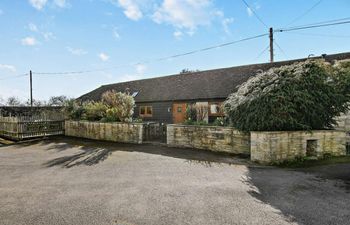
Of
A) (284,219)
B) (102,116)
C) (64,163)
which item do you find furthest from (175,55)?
(284,219)

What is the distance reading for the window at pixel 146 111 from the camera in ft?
71.8

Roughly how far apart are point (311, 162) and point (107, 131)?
1076cm

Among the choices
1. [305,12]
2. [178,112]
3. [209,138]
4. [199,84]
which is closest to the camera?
[209,138]

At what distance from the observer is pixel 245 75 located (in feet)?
59.9

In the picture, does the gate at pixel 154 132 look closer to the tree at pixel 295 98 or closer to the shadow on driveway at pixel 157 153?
the shadow on driveway at pixel 157 153

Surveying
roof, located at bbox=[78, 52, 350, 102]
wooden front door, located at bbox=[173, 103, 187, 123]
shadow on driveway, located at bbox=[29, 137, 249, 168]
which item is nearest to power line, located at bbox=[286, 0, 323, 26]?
roof, located at bbox=[78, 52, 350, 102]

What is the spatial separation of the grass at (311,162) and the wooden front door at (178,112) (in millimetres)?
12083

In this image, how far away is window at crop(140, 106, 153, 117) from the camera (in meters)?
21.9

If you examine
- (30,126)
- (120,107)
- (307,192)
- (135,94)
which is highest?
(135,94)

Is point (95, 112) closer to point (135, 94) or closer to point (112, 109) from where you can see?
point (112, 109)

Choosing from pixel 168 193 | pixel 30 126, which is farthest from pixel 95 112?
pixel 168 193

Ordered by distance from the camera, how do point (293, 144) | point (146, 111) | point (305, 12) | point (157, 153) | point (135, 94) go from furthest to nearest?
point (135, 94), point (146, 111), point (305, 12), point (157, 153), point (293, 144)

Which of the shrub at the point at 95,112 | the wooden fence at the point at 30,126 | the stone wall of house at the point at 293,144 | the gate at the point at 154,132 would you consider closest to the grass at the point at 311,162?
the stone wall of house at the point at 293,144

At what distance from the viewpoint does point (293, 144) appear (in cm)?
780
